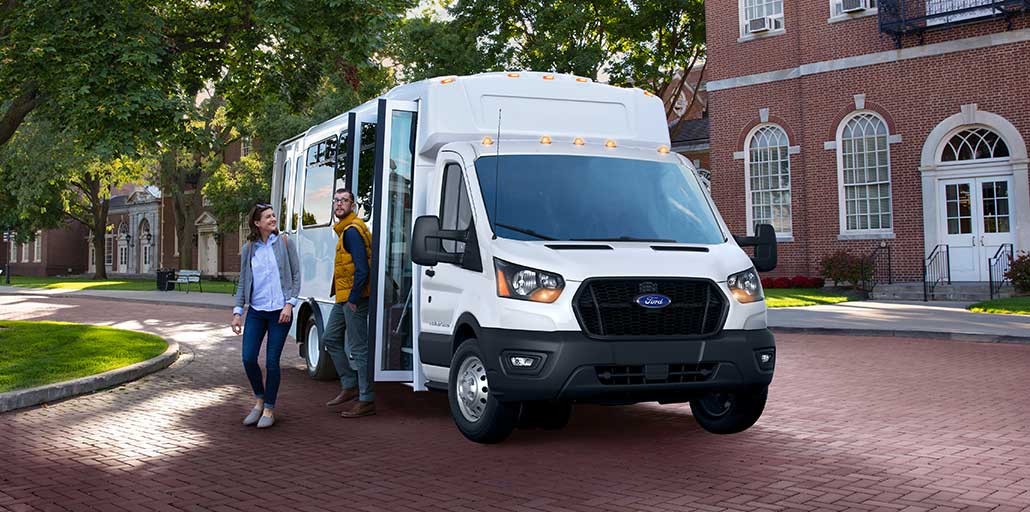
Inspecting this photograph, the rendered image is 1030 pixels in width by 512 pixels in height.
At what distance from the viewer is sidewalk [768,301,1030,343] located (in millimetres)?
14859

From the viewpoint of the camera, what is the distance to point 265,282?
807 cm

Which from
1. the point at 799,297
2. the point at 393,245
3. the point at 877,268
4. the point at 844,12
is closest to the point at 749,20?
the point at 844,12

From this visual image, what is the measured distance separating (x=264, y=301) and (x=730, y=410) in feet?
13.0

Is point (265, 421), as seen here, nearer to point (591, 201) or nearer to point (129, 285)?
point (591, 201)

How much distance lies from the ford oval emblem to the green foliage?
115 feet

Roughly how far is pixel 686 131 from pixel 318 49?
2393cm

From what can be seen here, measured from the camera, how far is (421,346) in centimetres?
779

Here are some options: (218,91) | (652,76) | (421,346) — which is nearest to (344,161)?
(421,346)

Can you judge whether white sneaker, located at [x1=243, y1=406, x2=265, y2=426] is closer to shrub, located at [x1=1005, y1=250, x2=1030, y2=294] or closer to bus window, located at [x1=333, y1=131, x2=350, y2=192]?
bus window, located at [x1=333, y1=131, x2=350, y2=192]

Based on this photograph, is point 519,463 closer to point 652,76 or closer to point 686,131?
point 652,76

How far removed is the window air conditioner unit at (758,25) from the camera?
27672 millimetres

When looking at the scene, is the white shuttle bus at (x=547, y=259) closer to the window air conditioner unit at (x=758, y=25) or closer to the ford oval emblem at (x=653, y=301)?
the ford oval emblem at (x=653, y=301)

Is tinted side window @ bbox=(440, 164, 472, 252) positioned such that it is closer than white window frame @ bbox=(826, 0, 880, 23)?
Yes

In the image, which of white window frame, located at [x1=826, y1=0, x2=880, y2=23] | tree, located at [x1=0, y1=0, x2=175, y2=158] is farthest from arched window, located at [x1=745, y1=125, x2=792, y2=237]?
tree, located at [x1=0, y1=0, x2=175, y2=158]
